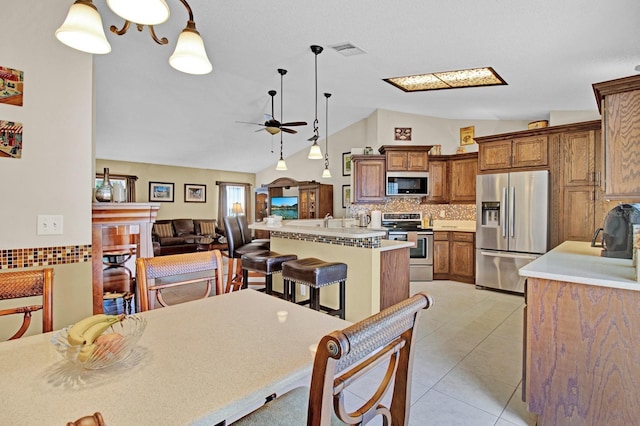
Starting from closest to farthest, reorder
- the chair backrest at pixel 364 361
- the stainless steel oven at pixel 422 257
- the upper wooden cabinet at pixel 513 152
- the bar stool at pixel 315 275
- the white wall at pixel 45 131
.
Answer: the chair backrest at pixel 364 361 < the white wall at pixel 45 131 < the bar stool at pixel 315 275 < the upper wooden cabinet at pixel 513 152 < the stainless steel oven at pixel 422 257

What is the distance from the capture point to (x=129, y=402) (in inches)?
29.9

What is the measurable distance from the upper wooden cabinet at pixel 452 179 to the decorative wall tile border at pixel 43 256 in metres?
5.27

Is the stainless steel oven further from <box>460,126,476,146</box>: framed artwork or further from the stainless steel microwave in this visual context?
<box>460,126,476,146</box>: framed artwork

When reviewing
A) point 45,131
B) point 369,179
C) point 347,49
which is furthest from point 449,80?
point 45,131

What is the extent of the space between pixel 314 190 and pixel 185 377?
6.84 meters

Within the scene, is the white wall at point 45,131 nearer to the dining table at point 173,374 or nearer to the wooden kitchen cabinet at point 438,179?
the dining table at point 173,374

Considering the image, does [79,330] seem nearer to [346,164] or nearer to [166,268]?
[166,268]

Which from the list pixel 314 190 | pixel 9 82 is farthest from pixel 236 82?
pixel 9 82

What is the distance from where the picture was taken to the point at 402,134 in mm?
6289

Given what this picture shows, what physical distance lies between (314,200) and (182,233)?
13.4ft

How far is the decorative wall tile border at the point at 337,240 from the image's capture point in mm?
3162

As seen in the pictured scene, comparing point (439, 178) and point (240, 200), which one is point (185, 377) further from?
point (240, 200)

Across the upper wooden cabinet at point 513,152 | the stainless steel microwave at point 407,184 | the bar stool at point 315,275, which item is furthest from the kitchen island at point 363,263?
the stainless steel microwave at point 407,184

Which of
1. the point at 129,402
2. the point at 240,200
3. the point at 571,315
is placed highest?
the point at 240,200
